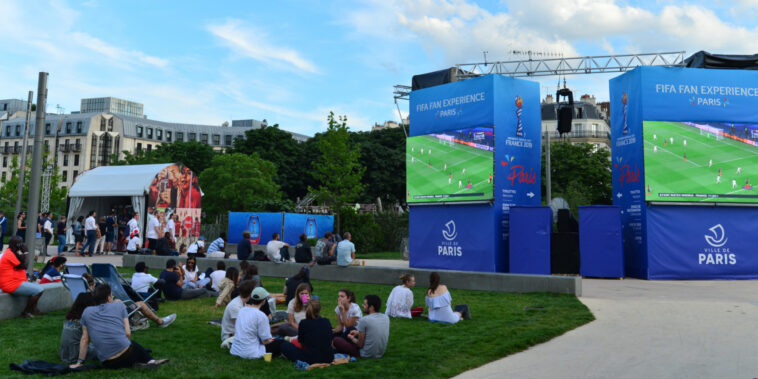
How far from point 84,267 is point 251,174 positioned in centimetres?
4270

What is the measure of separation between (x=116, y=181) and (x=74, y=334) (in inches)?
921

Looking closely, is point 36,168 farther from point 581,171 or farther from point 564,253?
point 581,171

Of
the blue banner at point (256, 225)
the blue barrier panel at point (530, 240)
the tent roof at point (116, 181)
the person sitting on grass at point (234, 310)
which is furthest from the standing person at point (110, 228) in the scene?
the person sitting on grass at point (234, 310)

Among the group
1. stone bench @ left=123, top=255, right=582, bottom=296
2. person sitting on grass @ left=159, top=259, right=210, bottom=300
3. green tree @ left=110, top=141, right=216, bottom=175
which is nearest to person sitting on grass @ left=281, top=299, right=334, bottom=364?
person sitting on grass @ left=159, top=259, right=210, bottom=300

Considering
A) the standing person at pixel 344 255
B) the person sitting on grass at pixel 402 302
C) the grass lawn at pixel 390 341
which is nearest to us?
the grass lawn at pixel 390 341

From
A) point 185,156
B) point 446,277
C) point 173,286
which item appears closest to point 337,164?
point 446,277

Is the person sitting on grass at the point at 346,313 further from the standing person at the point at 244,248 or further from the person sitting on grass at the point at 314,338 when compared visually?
the standing person at the point at 244,248

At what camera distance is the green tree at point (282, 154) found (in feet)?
209

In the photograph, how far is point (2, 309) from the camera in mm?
9844

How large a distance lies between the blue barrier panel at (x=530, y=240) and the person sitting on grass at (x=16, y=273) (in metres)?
14.0

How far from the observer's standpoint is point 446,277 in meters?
15.8

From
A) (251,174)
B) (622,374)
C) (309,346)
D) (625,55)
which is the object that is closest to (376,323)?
(309,346)

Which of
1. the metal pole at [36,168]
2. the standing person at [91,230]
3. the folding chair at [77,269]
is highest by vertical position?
the metal pole at [36,168]

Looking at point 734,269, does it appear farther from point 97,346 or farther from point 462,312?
point 97,346
